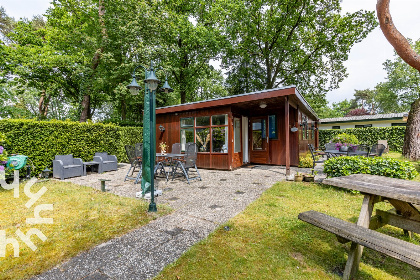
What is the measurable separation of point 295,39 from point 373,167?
12.7m

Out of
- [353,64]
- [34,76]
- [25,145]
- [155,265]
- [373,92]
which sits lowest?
[155,265]

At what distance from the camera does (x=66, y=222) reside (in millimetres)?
2818

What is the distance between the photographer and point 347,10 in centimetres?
1232

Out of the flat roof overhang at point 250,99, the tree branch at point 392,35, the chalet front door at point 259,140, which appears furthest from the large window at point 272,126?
the tree branch at point 392,35

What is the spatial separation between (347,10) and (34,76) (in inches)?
777

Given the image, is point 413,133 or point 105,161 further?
point 413,133

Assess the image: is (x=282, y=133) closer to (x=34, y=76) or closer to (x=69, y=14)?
(x=34, y=76)

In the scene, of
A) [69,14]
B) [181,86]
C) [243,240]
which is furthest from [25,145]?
[69,14]

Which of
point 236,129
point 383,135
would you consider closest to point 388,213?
point 236,129

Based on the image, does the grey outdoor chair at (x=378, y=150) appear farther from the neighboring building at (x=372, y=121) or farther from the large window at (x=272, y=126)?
the neighboring building at (x=372, y=121)

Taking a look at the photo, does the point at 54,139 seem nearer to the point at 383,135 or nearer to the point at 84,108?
the point at 84,108

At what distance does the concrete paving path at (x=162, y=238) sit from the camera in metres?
1.75

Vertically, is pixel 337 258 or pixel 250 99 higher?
pixel 250 99

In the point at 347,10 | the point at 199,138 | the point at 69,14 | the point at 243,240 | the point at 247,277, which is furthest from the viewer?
the point at 69,14
